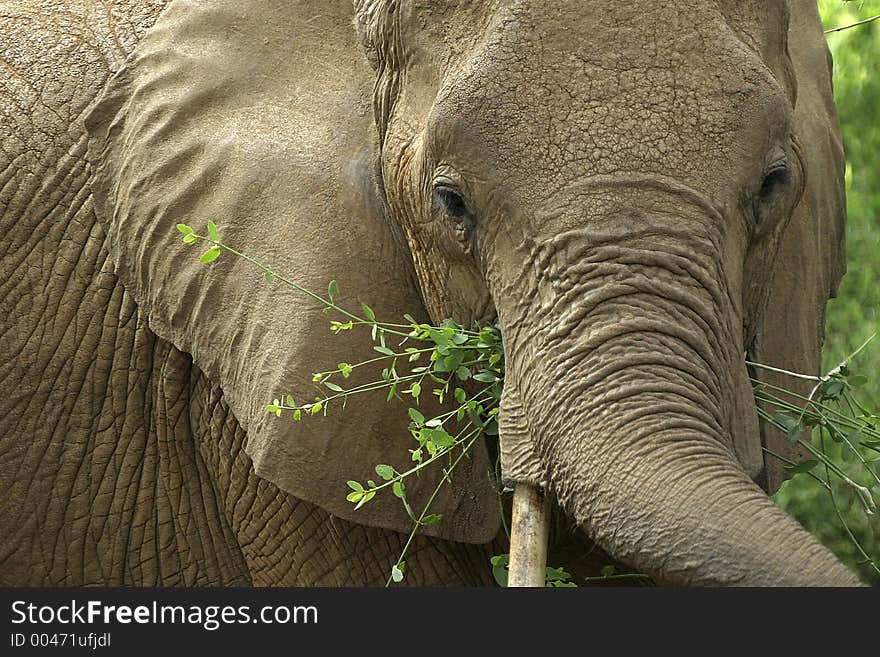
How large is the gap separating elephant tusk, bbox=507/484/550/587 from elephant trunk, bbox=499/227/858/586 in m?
0.04

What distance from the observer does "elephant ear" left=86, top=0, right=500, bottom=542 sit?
328cm

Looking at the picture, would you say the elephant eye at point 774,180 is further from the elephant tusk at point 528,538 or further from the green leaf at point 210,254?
the green leaf at point 210,254

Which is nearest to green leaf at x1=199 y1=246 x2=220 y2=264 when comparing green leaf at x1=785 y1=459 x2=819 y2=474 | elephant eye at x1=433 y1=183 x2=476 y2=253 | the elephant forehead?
elephant eye at x1=433 y1=183 x2=476 y2=253

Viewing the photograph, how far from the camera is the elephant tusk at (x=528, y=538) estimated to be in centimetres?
269

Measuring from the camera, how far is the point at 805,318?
3424 millimetres

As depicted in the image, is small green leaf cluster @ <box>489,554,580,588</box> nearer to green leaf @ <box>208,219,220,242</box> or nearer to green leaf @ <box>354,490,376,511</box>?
green leaf @ <box>354,490,376,511</box>

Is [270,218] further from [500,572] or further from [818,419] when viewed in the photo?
[818,419]

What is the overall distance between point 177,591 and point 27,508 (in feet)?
2.39

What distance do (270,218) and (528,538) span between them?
91cm

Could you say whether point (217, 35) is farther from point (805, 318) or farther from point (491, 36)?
point (805, 318)

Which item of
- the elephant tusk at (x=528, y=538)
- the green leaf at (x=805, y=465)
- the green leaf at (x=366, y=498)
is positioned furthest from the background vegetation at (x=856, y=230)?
the elephant tusk at (x=528, y=538)

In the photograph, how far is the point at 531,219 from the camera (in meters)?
2.79

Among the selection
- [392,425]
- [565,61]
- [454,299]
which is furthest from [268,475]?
[565,61]

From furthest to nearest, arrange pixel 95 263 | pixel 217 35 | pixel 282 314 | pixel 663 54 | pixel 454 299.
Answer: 1. pixel 95 263
2. pixel 217 35
3. pixel 282 314
4. pixel 454 299
5. pixel 663 54
